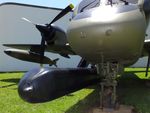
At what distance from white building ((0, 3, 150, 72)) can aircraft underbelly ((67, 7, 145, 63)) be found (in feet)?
54.6

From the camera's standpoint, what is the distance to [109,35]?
5.04m

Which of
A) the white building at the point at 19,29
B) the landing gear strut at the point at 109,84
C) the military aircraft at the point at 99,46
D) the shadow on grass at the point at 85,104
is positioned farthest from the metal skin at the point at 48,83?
the white building at the point at 19,29

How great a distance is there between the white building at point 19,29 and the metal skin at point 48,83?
1564cm

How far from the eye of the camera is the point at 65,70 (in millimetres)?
6398

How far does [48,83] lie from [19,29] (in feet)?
56.7

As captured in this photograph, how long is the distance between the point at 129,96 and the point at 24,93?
344 centimetres

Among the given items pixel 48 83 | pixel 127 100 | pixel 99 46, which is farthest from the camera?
pixel 127 100

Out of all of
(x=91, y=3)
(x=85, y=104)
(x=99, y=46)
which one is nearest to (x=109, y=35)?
(x=99, y=46)

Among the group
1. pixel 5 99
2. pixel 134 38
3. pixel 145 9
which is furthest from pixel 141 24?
pixel 5 99

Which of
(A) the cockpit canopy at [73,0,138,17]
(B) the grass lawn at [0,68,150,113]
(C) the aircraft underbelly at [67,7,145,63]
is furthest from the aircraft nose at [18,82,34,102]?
(A) the cockpit canopy at [73,0,138,17]

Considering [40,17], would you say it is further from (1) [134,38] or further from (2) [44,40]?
(1) [134,38]

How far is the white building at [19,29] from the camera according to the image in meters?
21.7

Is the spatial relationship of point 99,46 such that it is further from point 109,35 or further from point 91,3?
point 91,3

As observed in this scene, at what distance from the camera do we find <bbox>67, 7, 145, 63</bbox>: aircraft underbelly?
199 inches
